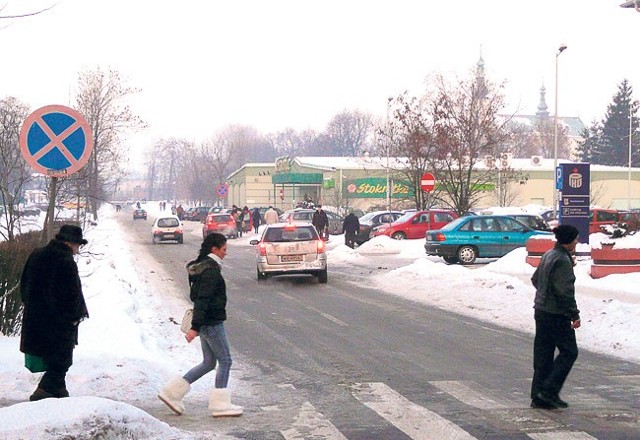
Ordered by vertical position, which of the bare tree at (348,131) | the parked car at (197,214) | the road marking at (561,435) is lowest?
the parked car at (197,214)

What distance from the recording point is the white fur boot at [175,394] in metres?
7.81

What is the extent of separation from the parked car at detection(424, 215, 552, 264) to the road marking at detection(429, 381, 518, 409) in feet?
57.9

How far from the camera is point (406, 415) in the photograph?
786cm

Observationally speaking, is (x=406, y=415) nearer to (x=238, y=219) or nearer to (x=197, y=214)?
(x=238, y=219)

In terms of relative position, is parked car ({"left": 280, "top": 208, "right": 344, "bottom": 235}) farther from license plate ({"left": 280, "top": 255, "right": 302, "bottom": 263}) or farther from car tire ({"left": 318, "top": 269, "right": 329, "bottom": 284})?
license plate ({"left": 280, "top": 255, "right": 302, "bottom": 263})

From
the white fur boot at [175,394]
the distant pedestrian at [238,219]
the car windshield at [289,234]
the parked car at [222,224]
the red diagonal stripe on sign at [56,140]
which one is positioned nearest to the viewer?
the white fur boot at [175,394]

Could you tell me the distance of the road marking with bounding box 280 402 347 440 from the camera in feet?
23.2

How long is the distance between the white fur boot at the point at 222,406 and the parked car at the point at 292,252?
1422 cm

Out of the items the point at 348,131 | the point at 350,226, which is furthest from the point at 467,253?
the point at 348,131

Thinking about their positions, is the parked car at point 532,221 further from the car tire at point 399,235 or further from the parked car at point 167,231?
the parked car at point 167,231

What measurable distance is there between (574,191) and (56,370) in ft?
64.8

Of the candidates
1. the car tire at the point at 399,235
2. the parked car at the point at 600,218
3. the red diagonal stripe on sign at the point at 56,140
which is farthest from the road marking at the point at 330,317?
the parked car at the point at 600,218

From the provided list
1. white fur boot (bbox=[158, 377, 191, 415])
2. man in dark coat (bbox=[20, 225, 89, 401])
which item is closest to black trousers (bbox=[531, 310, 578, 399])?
white fur boot (bbox=[158, 377, 191, 415])

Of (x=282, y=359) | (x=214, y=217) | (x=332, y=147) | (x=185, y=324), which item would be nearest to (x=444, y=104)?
(x=214, y=217)
